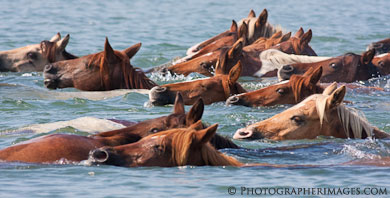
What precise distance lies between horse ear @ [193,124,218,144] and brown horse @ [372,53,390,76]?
23.9ft

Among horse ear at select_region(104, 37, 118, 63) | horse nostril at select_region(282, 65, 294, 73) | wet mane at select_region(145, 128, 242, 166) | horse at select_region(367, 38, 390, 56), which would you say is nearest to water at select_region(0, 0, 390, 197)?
wet mane at select_region(145, 128, 242, 166)

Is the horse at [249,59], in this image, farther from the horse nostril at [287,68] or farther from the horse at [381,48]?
the horse at [381,48]

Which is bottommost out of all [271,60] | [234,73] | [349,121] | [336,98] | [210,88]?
[271,60]

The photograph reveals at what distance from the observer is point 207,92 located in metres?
10.4

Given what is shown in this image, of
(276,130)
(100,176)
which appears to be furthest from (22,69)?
(100,176)

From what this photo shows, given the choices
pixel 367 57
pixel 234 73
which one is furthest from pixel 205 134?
pixel 367 57

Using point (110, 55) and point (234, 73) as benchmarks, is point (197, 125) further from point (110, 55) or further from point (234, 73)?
point (110, 55)

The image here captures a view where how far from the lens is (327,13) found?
29750 millimetres

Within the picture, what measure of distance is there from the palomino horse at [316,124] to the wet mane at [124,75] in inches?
130

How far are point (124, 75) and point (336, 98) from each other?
400cm

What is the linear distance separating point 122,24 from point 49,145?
759 inches

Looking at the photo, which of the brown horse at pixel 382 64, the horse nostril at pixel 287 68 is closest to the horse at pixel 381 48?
the brown horse at pixel 382 64

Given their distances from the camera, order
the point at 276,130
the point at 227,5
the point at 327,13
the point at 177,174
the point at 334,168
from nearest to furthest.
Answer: the point at 177,174, the point at 334,168, the point at 276,130, the point at 327,13, the point at 227,5

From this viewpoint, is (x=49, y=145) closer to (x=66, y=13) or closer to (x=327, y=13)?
(x=66, y=13)
